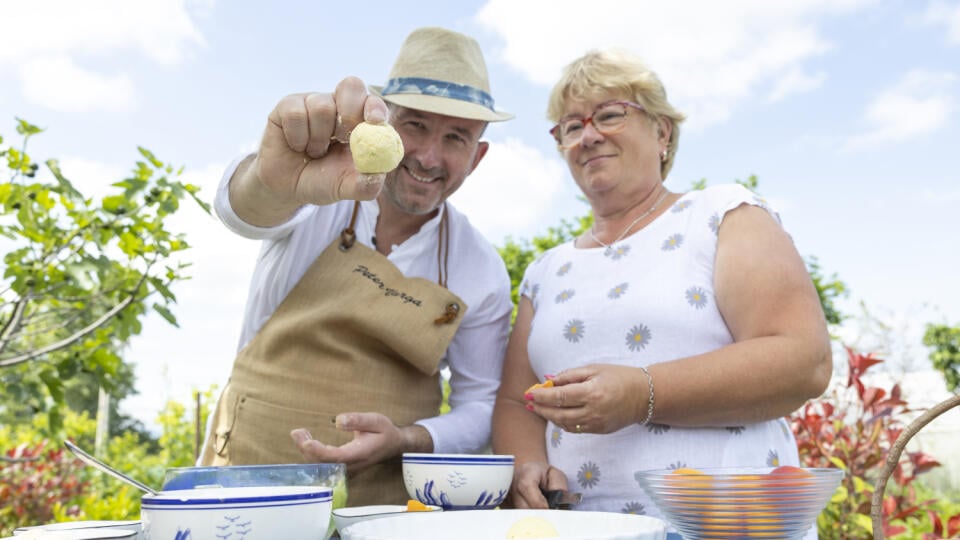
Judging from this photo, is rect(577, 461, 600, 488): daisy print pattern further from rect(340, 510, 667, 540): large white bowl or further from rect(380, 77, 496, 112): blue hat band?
rect(380, 77, 496, 112): blue hat band

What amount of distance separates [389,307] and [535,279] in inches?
18.2

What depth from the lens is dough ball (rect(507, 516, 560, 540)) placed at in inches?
34.2

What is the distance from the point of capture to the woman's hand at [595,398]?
4.97 ft

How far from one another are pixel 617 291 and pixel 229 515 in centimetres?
135

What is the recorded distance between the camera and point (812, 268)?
27.7ft

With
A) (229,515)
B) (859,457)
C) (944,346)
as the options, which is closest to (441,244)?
(229,515)

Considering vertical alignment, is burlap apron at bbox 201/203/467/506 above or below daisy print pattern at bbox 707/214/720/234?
below

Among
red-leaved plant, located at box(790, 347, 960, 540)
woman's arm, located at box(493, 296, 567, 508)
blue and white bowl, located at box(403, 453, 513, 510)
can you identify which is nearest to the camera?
blue and white bowl, located at box(403, 453, 513, 510)

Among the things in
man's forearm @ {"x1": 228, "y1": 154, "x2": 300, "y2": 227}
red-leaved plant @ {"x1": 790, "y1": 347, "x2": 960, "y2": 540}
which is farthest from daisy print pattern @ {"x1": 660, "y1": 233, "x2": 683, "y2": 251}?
red-leaved plant @ {"x1": 790, "y1": 347, "x2": 960, "y2": 540}

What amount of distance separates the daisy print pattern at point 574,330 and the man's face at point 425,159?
24.0 inches

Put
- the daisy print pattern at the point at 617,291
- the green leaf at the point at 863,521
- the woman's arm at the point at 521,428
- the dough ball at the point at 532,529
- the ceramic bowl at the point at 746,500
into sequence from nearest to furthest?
the dough ball at the point at 532,529, the ceramic bowl at the point at 746,500, the woman's arm at the point at 521,428, the daisy print pattern at the point at 617,291, the green leaf at the point at 863,521

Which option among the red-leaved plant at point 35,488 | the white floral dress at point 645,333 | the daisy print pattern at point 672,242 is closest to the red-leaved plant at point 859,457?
the white floral dress at point 645,333

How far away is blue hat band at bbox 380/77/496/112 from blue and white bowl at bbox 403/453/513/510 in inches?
49.2

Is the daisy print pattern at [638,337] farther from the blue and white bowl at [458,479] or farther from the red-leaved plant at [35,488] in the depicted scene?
the red-leaved plant at [35,488]
